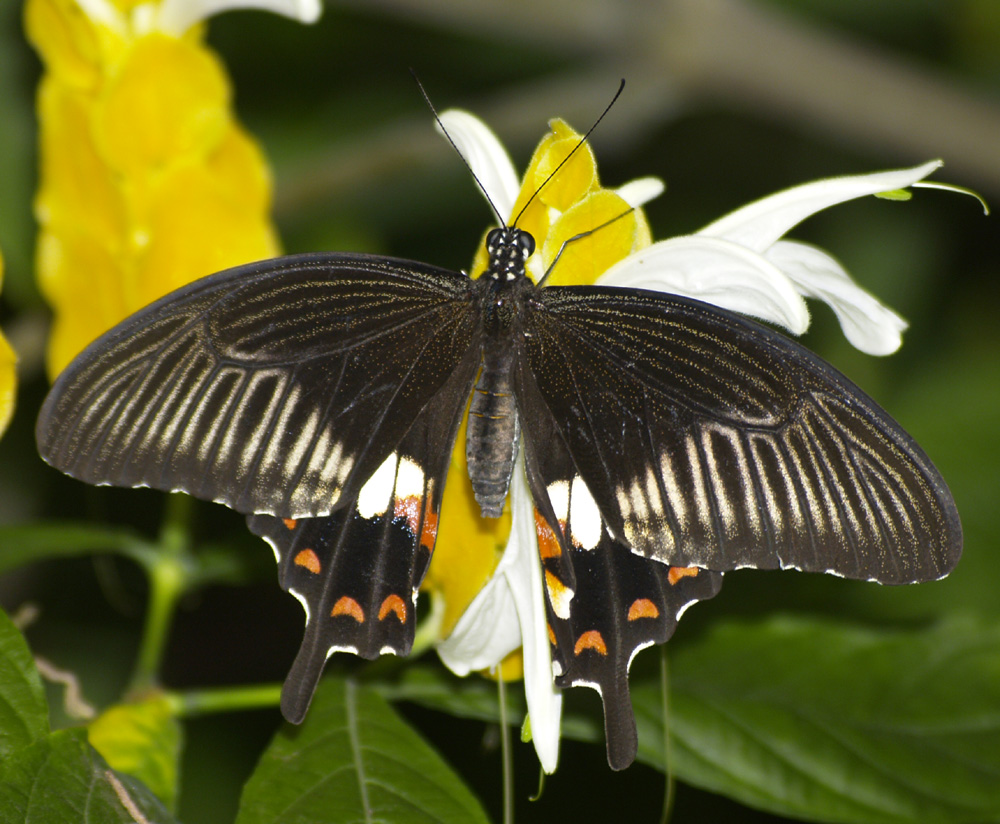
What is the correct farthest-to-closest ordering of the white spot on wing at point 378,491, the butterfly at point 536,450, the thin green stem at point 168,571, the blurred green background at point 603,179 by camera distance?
the blurred green background at point 603,179
the thin green stem at point 168,571
the white spot on wing at point 378,491
the butterfly at point 536,450

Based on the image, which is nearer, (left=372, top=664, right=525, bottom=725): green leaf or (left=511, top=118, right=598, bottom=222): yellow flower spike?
(left=511, top=118, right=598, bottom=222): yellow flower spike

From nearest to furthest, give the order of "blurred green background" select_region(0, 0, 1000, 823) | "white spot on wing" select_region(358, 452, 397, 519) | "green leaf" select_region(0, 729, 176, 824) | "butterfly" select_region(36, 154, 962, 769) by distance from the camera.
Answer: "green leaf" select_region(0, 729, 176, 824) → "butterfly" select_region(36, 154, 962, 769) → "white spot on wing" select_region(358, 452, 397, 519) → "blurred green background" select_region(0, 0, 1000, 823)

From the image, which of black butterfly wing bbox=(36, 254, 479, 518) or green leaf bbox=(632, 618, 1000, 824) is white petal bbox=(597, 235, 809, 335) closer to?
black butterfly wing bbox=(36, 254, 479, 518)

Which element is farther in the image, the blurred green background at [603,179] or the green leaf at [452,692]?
the blurred green background at [603,179]

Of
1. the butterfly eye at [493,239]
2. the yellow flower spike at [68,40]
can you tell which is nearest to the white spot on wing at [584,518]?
the butterfly eye at [493,239]

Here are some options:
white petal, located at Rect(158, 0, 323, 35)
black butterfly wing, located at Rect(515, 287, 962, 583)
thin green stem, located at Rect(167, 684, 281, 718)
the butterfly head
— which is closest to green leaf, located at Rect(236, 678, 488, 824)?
thin green stem, located at Rect(167, 684, 281, 718)

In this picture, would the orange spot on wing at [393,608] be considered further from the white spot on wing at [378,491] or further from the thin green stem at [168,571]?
the thin green stem at [168,571]

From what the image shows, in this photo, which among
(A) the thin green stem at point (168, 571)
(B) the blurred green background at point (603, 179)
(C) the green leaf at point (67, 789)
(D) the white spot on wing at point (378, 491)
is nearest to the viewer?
(C) the green leaf at point (67, 789)

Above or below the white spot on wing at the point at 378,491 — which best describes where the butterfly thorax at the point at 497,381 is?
above
